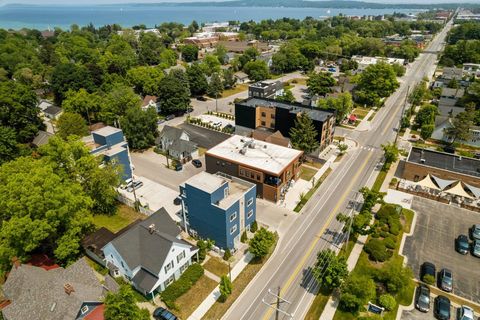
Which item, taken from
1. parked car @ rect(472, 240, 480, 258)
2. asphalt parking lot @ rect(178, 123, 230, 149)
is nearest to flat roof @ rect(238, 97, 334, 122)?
asphalt parking lot @ rect(178, 123, 230, 149)

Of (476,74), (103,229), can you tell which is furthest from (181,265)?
(476,74)

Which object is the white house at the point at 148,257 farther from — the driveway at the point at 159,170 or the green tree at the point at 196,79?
the green tree at the point at 196,79

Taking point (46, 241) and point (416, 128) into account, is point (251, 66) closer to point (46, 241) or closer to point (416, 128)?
point (416, 128)

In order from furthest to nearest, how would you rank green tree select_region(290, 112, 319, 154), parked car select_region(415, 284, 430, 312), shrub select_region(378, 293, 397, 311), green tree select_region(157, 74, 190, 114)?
green tree select_region(157, 74, 190, 114) → green tree select_region(290, 112, 319, 154) → parked car select_region(415, 284, 430, 312) → shrub select_region(378, 293, 397, 311)

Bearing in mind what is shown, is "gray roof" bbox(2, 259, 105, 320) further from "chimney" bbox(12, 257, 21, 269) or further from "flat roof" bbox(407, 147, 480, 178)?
"flat roof" bbox(407, 147, 480, 178)

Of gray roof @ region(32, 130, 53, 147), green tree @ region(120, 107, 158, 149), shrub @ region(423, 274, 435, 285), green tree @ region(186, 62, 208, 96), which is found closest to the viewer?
shrub @ region(423, 274, 435, 285)

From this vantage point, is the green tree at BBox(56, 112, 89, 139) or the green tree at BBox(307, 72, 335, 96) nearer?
the green tree at BBox(56, 112, 89, 139)

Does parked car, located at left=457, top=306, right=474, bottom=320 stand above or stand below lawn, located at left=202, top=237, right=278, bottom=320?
above

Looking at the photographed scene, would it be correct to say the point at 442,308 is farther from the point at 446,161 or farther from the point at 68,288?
the point at 68,288
